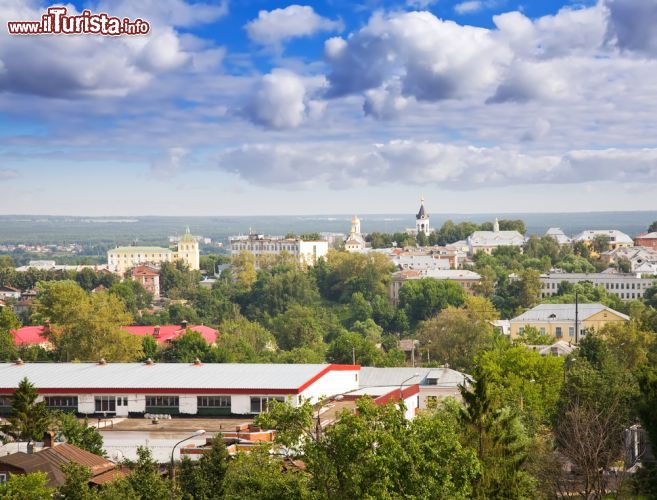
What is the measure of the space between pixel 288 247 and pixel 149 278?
89.9 ft

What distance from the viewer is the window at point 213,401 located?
39.3m

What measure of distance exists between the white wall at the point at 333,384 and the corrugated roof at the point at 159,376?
38cm

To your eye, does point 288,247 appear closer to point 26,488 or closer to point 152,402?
point 152,402

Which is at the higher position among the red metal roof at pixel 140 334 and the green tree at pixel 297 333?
the red metal roof at pixel 140 334

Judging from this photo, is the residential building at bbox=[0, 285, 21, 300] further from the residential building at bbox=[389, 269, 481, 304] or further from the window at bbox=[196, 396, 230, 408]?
the window at bbox=[196, 396, 230, 408]

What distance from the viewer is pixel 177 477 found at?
86.6ft

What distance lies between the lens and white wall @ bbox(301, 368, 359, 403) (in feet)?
134

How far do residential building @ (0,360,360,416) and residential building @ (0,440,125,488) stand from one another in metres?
9.17

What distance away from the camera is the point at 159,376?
41.7 m

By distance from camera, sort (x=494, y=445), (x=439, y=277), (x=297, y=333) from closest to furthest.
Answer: (x=494, y=445) < (x=297, y=333) < (x=439, y=277)

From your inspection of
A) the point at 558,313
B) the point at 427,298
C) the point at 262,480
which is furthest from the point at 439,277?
the point at 262,480

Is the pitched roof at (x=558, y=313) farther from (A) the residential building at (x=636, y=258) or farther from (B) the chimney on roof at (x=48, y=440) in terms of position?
(B) the chimney on roof at (x=48, y=440)

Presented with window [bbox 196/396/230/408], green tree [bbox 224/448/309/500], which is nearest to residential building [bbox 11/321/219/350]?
window [bbox 196/396/230/408]

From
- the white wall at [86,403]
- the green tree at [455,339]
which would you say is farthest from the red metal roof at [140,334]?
the white wall at [86,403]
